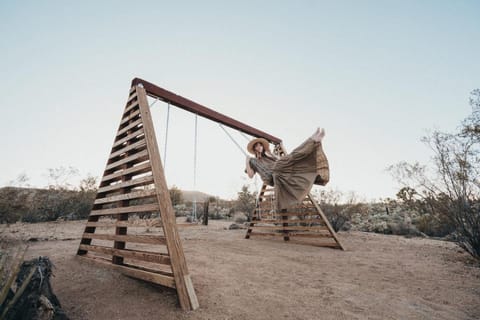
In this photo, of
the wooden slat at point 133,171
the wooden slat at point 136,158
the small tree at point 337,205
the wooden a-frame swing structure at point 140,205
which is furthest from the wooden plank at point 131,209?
the small tree at point 337,205

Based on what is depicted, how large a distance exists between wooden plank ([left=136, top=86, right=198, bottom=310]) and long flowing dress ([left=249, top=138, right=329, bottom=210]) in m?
2.25

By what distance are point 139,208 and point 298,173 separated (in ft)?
8.44

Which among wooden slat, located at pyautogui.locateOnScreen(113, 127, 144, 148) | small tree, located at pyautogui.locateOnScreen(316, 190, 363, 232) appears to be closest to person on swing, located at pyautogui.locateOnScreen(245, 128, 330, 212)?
wooden slat, located at pyautogui.locateOnScreen(113, 127, 144, 148)

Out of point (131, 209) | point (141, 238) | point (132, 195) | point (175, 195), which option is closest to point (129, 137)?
point (132, 195)

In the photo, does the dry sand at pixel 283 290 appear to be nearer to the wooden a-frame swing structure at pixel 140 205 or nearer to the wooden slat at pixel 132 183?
the wooden a-frame swing structure at pixel 140 205

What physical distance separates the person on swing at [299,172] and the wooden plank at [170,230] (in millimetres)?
2254

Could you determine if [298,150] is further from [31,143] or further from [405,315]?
[31,143]

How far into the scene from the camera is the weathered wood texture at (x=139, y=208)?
1579 mm

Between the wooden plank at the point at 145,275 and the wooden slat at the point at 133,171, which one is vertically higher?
the wooden slat at the point at 133,171

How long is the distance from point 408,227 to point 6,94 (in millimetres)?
13331

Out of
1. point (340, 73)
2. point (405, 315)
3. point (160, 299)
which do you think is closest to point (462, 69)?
point (340, 73)

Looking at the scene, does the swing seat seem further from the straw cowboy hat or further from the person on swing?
the straw cowboy hat

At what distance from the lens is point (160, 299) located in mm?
1615

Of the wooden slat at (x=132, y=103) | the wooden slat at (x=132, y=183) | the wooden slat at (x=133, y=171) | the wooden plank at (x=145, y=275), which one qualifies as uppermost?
the wooden slat at (x=132, y=103)
